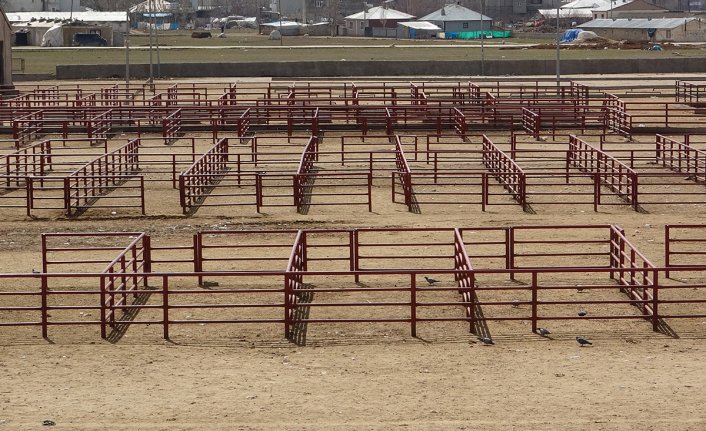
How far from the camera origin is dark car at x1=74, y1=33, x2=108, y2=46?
98.4 metres

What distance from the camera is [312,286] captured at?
65.7 feet

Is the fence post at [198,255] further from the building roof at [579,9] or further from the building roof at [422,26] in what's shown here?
the building roof at [579,9]

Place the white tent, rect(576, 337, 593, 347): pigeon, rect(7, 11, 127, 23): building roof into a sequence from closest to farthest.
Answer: rect(576, 337, 593, 347): pigeon → the white tent → rect(7, 11, 127, 23): building roof

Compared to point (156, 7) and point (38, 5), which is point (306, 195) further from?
point (38, 5)

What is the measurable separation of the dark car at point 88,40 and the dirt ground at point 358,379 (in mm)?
83214

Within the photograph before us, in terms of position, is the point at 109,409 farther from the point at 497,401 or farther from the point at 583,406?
the point at 583,406

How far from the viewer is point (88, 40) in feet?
323

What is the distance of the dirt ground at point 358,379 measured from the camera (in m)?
13.9

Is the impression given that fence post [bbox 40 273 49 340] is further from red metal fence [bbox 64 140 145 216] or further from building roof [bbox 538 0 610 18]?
building roof [bbox 538 0 610 18]

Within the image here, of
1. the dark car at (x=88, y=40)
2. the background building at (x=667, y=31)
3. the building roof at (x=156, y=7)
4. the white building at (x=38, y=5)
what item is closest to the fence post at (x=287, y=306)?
the dark car at (x=88, y=40)

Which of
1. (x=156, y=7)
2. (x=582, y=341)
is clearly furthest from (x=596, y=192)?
(x=156, y=7)

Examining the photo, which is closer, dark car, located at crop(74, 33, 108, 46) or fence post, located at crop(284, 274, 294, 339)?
fence post, located at crop(284, 274, 294, 339)

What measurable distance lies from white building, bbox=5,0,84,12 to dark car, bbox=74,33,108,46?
34.4m

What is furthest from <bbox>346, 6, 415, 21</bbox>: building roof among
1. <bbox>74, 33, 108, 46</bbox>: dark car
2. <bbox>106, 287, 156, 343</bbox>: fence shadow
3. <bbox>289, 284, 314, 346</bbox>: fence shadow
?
<bbox>106, 287, 156, 343</bbox>: fence shadow
